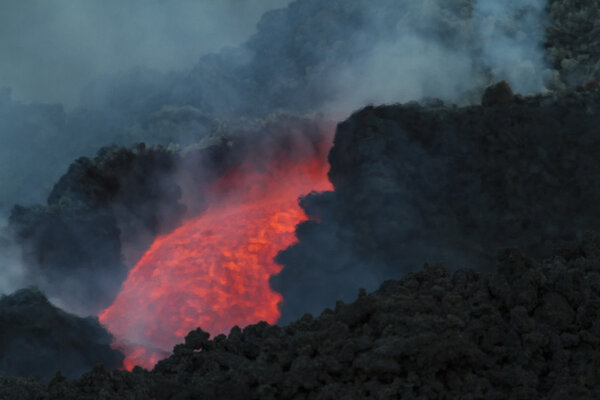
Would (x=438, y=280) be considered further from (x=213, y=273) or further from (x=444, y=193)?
(x=213, y=273)

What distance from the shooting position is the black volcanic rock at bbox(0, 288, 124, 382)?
236 inches

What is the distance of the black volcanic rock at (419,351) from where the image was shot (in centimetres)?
334

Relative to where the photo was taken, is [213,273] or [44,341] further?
[213,273]

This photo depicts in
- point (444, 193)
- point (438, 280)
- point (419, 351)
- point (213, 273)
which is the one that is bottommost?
point (419, 351)

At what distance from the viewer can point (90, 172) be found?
8062 mm

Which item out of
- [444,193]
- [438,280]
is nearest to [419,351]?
[438,280]

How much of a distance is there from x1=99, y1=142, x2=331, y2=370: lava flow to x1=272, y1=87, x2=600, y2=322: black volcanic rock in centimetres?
33

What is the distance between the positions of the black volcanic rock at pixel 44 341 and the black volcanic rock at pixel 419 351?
1.79 meters

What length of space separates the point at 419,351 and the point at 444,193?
13.8 ft

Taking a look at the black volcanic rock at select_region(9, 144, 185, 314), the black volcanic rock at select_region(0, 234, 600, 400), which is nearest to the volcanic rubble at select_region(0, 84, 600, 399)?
the black volcanic rock at select_region(0, 234, 600, 400)

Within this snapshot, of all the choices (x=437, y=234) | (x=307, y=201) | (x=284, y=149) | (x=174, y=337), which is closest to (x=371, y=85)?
(x=284, y=149)

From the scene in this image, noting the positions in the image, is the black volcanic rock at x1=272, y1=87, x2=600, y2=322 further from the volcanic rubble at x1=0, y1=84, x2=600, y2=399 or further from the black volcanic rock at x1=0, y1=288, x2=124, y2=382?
the black volcanic rock at x1=0, y1=288, x2=124, y2=382

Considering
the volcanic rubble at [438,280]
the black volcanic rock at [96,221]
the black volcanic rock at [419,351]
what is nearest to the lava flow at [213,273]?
the black volcanic rock at [96,221]

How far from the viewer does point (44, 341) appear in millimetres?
6129
